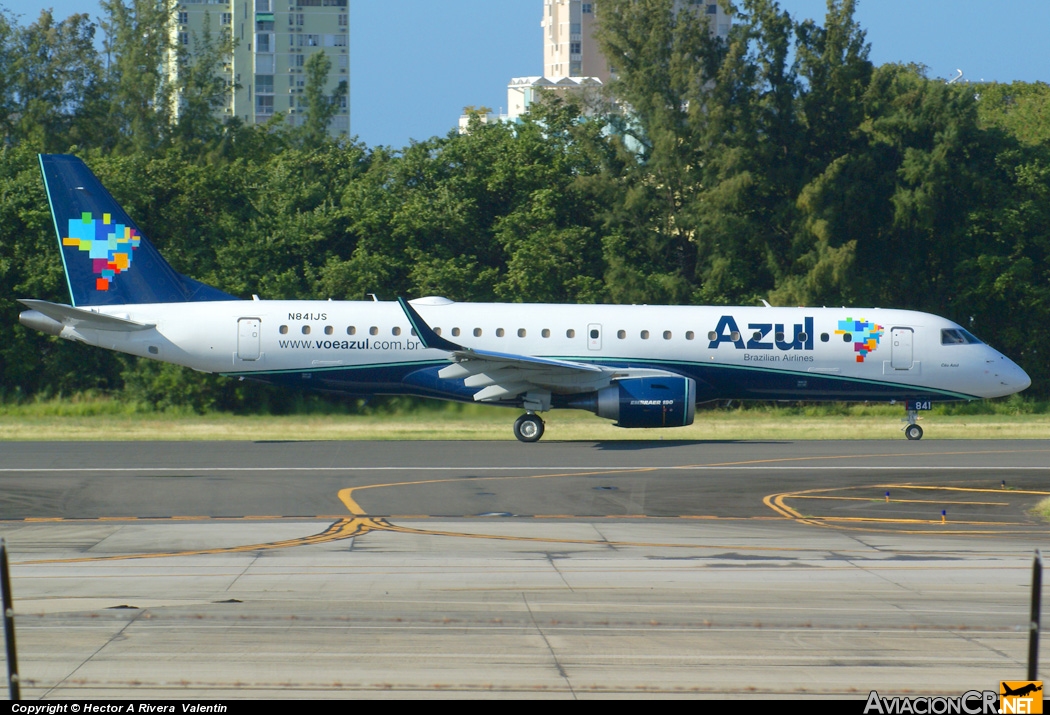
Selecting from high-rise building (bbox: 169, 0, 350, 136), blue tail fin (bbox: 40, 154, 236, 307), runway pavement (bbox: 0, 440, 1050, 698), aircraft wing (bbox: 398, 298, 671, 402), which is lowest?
runway pavement (bbox: 0, 440, 1050, 698)

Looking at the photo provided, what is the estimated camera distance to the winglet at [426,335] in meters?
27.0

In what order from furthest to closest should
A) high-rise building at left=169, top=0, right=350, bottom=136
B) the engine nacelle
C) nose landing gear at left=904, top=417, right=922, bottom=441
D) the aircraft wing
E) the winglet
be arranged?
high-rise building at left=169, top=0, right=350, bottom=136
nose landing gear at left=904, top=417, right=922, bottom=441
the engine nacelle
the aircraft wing
the winglet

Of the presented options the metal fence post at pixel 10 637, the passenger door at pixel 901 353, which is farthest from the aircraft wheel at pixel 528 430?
the metal fence post at pixel 10 637

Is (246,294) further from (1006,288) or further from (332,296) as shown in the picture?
(1006,288)

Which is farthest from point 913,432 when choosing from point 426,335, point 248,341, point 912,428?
point 248,341

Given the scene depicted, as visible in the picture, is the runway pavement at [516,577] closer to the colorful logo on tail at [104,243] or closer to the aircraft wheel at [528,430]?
the aircraft wheel at [528,430]

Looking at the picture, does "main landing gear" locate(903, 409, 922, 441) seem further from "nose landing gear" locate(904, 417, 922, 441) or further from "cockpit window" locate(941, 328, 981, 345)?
"cockpit window" locate(941, 328, 981, 345)

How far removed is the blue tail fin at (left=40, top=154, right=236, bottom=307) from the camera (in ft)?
97.4

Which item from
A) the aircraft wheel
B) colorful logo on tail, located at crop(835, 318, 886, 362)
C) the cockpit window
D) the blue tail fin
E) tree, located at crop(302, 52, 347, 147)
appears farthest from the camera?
tree, located at crop(302, 52, 347, 147)

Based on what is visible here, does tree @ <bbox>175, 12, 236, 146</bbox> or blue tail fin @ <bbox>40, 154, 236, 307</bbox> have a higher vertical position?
tree @ <bbox>175, 12, 236, 146</bbox>

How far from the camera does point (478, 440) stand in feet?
98.7

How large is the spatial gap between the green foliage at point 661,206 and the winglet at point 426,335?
556 inches

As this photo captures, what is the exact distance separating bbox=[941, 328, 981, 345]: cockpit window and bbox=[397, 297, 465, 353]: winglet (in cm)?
1230

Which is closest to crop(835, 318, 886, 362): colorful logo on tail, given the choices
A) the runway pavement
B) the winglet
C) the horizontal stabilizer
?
the runway pavement
